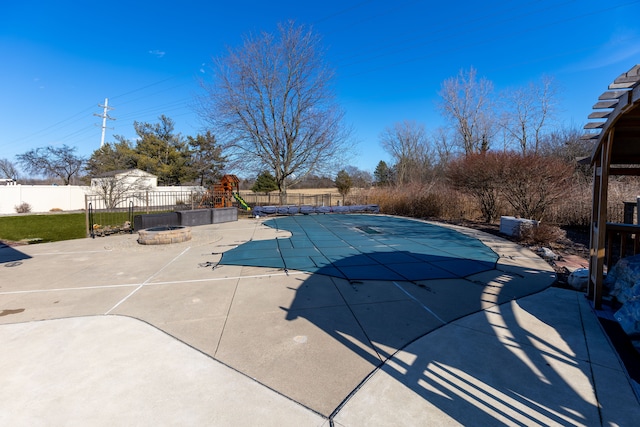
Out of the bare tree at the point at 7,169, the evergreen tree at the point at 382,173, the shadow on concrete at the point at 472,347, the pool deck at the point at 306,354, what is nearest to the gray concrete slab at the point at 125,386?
the pool deck at the point at 306,354

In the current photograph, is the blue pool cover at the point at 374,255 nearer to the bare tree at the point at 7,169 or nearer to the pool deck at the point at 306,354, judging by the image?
the pool deck at the point at 306,354

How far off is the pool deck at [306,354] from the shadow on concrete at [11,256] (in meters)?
1.79

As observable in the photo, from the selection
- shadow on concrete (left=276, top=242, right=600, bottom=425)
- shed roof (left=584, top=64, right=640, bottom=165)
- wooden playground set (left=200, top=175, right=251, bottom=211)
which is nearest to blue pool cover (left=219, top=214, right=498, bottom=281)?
shadow on concrete (left=276, top=242, right=600, bottom=425)

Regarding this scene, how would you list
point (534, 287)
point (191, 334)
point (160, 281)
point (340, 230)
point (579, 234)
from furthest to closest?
point (340, 230)
point (579, 234)
point (160, 281)
point (534, 287)
point (191, 334)

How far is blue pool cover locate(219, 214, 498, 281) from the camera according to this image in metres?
5.44

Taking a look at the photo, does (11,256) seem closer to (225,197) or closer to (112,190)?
(225,197)

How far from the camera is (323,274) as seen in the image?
→ 5281mm

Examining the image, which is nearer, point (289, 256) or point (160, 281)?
point (160, 281)

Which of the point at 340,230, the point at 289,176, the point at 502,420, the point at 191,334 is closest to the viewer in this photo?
the point at 502,420

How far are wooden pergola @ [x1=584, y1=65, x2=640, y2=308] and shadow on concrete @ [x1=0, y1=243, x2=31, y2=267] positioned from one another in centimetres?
998

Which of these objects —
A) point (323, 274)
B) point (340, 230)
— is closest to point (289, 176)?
point (340, 230)

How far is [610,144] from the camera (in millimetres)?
3406

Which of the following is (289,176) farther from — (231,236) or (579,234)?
(579,234)

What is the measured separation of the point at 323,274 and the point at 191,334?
8.41ft
